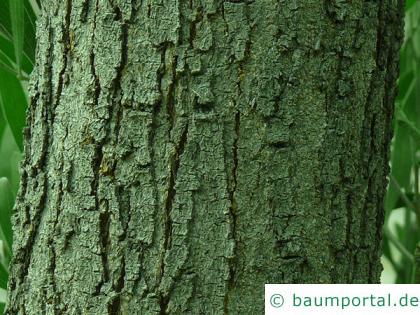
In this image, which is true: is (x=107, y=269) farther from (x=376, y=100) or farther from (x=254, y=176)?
(x=376, y=100)

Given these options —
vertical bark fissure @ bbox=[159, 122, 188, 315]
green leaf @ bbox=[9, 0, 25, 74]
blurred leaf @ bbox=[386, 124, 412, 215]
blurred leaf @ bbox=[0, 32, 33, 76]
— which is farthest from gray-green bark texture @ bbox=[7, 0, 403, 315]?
blurred leaf @ bbox=[386, 124, 412, 215]

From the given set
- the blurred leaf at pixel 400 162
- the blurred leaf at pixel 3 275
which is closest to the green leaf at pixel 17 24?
the blurred leaf at pixel 3 275

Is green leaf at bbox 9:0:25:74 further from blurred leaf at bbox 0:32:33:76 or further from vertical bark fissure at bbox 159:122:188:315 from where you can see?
vertical bark fissure at bbox 159:122:188:315

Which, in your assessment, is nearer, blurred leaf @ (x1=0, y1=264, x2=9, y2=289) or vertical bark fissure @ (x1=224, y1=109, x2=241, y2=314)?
vertical bark fissure @ (x1=224, y1=109, x2=241, y2=314)

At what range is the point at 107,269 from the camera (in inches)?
40.0

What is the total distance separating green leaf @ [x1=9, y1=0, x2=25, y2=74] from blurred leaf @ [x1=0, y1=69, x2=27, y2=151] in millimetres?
182

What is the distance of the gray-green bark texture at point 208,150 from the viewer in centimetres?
99

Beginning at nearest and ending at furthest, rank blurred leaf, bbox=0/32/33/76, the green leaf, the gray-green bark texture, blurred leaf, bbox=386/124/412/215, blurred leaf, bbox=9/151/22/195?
the gray-green bark texture < the green leaf < blurred leaf, bbox=0/32/33/76 < blurred leaf, bbox=9/151/22/195 < blurred leaf, bbox=386/124/412/215

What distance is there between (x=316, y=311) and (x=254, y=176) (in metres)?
0.18

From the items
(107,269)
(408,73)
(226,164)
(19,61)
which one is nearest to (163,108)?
(226,164)

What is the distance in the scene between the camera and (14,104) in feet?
4.92

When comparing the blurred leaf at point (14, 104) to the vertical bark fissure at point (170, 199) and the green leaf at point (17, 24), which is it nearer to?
the green leaf at point (17, 24)

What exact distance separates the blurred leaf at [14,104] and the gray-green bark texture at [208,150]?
1.56ft

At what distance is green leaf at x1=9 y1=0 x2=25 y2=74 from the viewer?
52.0 inches
